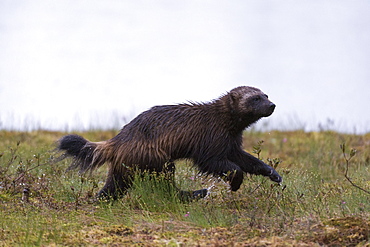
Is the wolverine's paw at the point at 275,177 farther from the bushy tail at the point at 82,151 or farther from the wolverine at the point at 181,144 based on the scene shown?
the bushy tail at the point at 82,151

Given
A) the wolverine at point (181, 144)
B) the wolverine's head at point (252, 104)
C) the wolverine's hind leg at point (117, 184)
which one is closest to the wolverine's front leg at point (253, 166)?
the wolverine at point (181, 144)

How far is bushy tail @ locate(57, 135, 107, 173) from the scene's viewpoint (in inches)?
253

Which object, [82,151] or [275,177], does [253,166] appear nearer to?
[275,177]

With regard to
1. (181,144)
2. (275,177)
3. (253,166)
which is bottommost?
(275,177)

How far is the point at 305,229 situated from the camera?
167 inches

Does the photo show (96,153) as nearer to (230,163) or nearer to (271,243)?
(230,163)

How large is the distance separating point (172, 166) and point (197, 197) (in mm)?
468

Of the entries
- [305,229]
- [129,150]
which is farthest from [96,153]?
[305,229]

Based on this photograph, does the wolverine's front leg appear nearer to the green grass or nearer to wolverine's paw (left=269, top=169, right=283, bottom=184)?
wolverine's paw (left=269, top=169, right=283, bottom=184)

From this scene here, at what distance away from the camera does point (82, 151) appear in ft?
21.3

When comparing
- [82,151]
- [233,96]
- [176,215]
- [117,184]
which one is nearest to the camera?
[176,215]

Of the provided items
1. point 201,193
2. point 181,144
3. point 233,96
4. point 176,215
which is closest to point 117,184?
point 181,144

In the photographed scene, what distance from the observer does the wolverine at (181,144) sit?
6.22m

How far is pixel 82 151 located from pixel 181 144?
1.19 meters
